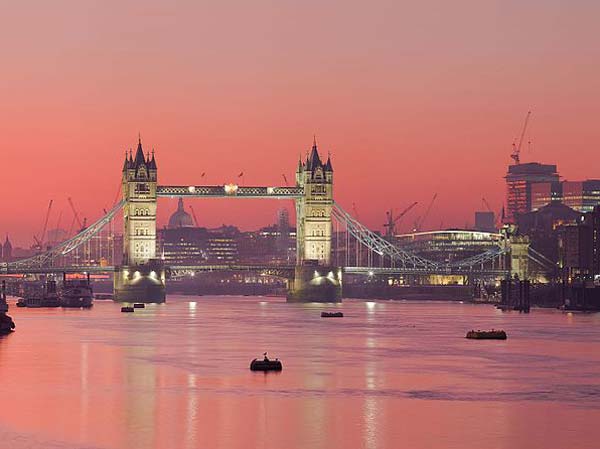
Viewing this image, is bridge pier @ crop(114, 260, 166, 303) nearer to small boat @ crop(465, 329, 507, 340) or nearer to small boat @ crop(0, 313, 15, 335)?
small boat @ crop(0, 313, 15, 335)

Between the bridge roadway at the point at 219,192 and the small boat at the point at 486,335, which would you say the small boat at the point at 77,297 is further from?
the small boat at the point at 486,335

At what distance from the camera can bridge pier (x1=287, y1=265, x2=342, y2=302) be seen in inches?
7781

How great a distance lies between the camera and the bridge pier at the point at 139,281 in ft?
635

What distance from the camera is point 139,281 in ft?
636

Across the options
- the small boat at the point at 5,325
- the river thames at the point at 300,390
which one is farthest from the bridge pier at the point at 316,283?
the small boat at the point at 5,325

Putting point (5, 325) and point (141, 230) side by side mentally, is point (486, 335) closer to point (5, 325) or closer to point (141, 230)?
point (5, 325)

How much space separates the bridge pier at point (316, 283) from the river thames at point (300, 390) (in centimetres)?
8010

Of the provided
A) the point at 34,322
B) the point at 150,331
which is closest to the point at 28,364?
the point at 150,331

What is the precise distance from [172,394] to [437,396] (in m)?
10.9

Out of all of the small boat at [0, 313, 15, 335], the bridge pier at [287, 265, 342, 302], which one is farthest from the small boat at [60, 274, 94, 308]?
the small boat at [0, 313, 15, 335]

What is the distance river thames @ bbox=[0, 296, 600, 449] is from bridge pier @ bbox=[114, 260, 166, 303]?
76.1m

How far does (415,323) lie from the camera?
449ft

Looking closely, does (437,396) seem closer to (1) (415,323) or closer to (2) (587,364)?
(2) (587,364)

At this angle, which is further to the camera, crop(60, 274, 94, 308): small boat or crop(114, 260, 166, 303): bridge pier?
crop(114, 260, 166, 303): bridge pier
